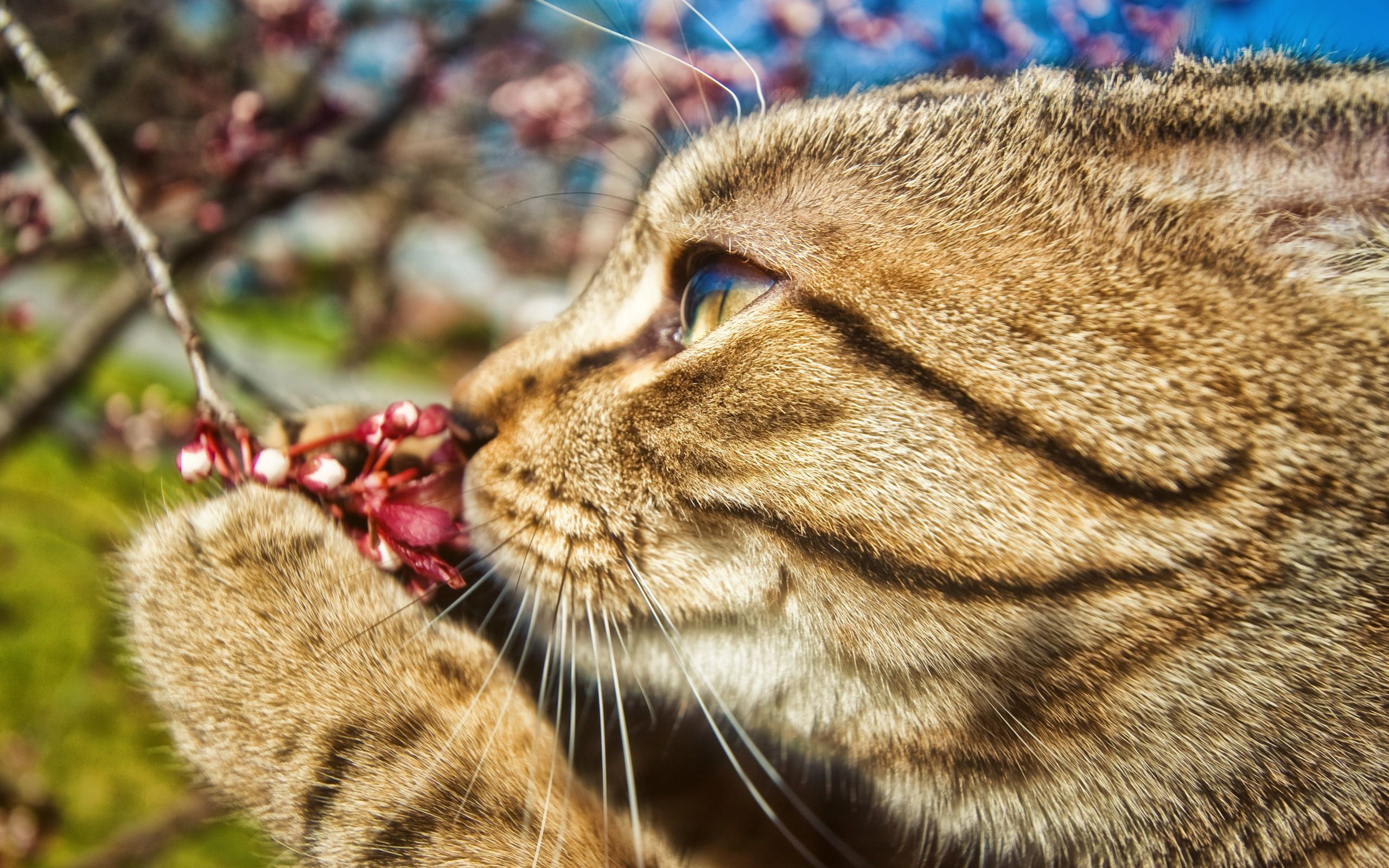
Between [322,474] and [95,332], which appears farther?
[95,332]

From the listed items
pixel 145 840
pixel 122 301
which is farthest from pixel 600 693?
pixel 122 301

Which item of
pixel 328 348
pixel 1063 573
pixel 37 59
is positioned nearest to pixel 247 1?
pixel 37 59

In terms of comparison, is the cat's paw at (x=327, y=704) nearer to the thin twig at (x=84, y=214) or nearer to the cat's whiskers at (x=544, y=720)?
the cat's whiskers at (x=544, y=720)

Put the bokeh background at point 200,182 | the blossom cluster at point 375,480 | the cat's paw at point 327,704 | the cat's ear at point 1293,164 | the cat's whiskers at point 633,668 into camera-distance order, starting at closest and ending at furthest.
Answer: the cat's ear at point 1293,164
the blossom cluster at point 375,480
the cat's paw at point 327,704
the cat's whiskers at point 633,668
the bokeh background at point 200,182

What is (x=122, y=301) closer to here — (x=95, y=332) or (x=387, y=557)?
(x=95, y=332)

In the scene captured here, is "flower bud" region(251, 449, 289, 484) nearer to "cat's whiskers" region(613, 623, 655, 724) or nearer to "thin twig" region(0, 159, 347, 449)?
"cat's whiskers" region(613, 623, 655, 724)

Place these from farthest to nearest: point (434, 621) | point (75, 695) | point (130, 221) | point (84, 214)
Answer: point (75, 695)
point (84, 214)
point (434, 621)
point (130, 221)

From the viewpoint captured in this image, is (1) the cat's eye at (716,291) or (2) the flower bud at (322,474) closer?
(2) the flower bud at (322,474)

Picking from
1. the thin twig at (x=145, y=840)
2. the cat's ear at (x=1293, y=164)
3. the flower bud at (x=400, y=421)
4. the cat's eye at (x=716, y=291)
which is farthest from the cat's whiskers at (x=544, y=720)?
the thin twig at (x=145, y=840)
